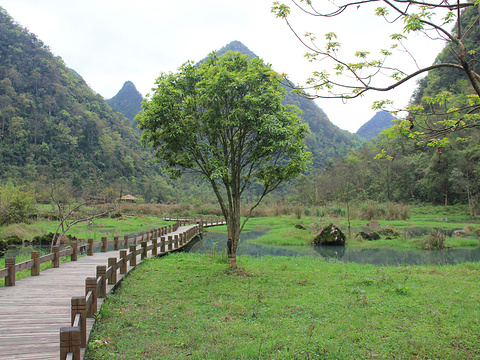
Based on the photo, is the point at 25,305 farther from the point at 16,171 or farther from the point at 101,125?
the point at 101,125

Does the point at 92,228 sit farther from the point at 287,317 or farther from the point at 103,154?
the point at 103,154

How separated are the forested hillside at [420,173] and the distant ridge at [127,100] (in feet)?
269

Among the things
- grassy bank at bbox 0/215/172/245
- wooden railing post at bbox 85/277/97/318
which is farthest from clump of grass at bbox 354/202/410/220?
wooden railing post at bbox 85/277/97/318

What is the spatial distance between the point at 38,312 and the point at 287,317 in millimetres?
4064

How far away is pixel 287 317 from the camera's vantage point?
5867mm

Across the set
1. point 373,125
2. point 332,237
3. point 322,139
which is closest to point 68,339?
point 332,237

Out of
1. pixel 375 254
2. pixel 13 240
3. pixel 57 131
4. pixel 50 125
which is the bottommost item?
pixel 375 254

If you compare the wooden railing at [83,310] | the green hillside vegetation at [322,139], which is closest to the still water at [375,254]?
the wooden railing at [83,310]

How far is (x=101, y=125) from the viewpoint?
6562 cm

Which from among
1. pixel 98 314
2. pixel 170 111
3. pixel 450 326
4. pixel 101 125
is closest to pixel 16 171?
pixel 101 125

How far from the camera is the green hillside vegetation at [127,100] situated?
120 m

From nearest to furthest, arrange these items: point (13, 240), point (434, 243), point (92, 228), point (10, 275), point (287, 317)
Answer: point (287, 317)
point (10, 275)
point (13, 240)
point (434, 243)
point (92, 228)

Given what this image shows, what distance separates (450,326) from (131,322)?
5.13 meters

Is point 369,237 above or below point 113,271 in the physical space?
below
